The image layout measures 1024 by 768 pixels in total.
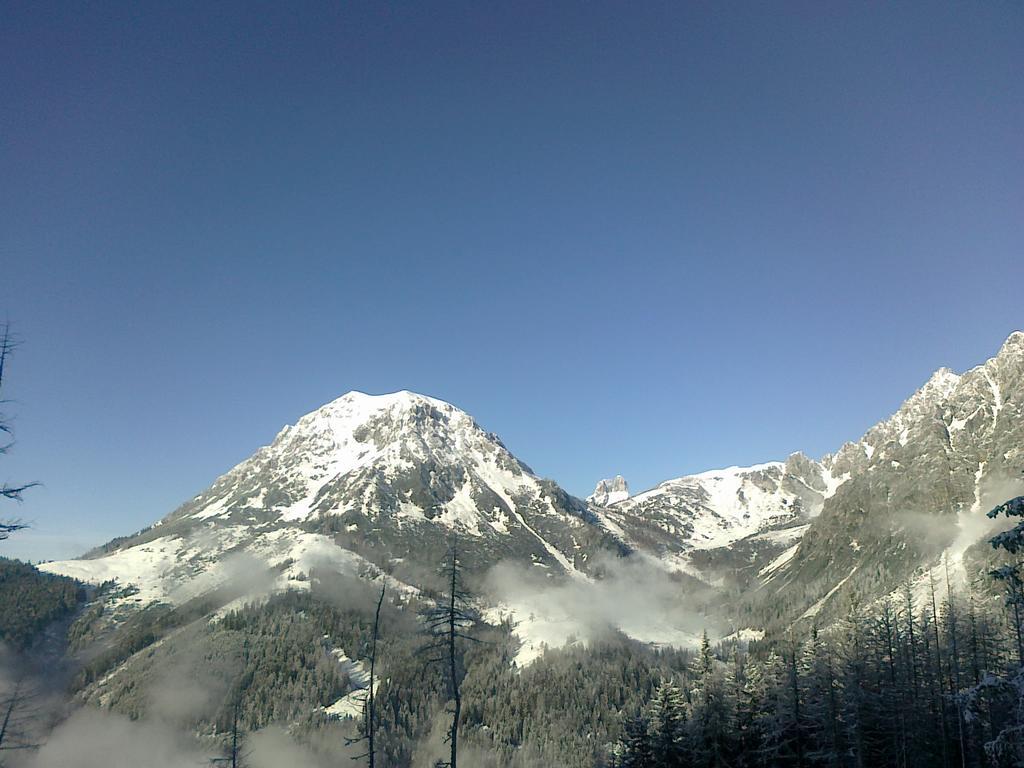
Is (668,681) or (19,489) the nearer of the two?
(19,489)

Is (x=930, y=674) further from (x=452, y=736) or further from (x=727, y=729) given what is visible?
(x=452, y=736)

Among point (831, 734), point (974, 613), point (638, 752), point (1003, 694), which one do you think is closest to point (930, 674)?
point (974, 613)

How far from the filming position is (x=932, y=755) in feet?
192

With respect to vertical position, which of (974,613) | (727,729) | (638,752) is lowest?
(638,752)

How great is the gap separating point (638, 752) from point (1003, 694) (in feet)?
185

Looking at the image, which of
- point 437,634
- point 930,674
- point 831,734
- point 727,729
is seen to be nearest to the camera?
point 437,634

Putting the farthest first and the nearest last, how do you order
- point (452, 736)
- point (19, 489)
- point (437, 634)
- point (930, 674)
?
point (930, 674)
point (452, 736)
point (437, 634)
point (19, 489)

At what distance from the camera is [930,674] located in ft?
211

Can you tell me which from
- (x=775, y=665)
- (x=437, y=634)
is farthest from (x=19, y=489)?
(x=775, y=665)

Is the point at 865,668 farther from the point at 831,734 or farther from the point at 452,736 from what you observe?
the point at 452,736

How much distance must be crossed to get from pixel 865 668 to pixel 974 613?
48.8 ft

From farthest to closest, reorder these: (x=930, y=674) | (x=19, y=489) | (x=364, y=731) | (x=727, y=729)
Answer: (x=930, y=674)
(x=727, y=729)
(x=364, y=731)
(x=19, y=489)

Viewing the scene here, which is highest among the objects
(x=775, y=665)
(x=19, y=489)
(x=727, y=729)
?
(x=19, y=489)

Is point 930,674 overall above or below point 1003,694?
below
